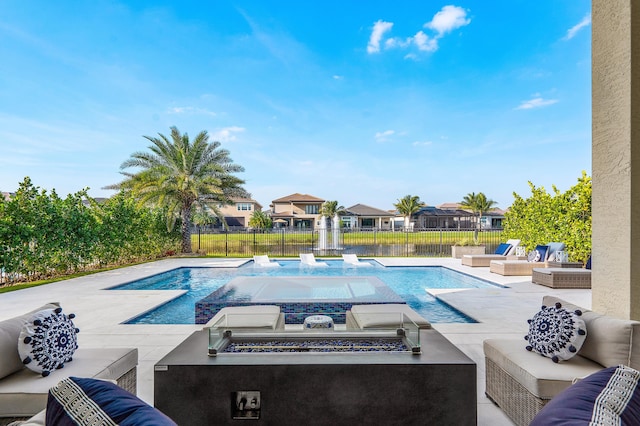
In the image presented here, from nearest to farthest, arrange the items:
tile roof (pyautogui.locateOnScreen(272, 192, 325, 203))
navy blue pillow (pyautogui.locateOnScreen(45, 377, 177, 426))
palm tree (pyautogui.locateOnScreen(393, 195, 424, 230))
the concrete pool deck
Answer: navy blue pillow (pyautogui.locateOnScreen(45, 377, 177, 426)) → the concrete pool deck → tile roof (pyautogui.locateOnScreen(272, 192, 325, 203)) → palm tree (pyautogui.locateOnScreen(393, 195, 424, 230))

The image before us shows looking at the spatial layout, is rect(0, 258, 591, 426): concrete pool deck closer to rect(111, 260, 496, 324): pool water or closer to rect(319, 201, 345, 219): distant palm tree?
rect(111, 260, 496, 324): pool water

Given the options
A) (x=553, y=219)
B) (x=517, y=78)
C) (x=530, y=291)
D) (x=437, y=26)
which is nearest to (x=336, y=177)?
(x=517, y=78)

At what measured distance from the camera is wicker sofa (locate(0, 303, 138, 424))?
6.73 feet

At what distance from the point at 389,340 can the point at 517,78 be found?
2049 cm

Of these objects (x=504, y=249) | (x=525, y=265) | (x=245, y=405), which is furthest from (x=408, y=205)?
(x=245, y=405)

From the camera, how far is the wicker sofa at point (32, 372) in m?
2.05

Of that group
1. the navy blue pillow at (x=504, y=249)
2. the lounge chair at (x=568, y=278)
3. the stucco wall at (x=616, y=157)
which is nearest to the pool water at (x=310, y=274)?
the lounge chair at (x=568, y=278)

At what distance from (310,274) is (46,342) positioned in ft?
28.4

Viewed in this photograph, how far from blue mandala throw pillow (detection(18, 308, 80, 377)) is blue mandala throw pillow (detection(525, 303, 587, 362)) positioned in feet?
10.9

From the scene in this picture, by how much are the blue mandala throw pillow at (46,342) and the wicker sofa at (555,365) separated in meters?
3.08

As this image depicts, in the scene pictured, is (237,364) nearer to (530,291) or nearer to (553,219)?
(530,291)

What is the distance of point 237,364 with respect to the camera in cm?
219

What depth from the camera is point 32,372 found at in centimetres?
233

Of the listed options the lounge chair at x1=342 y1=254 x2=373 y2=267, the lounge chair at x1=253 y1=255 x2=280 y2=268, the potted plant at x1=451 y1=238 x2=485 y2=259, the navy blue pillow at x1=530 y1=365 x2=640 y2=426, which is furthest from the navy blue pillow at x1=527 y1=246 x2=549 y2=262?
the navy blue pillow at x1=530 y1=365 x2=640 y2=426
